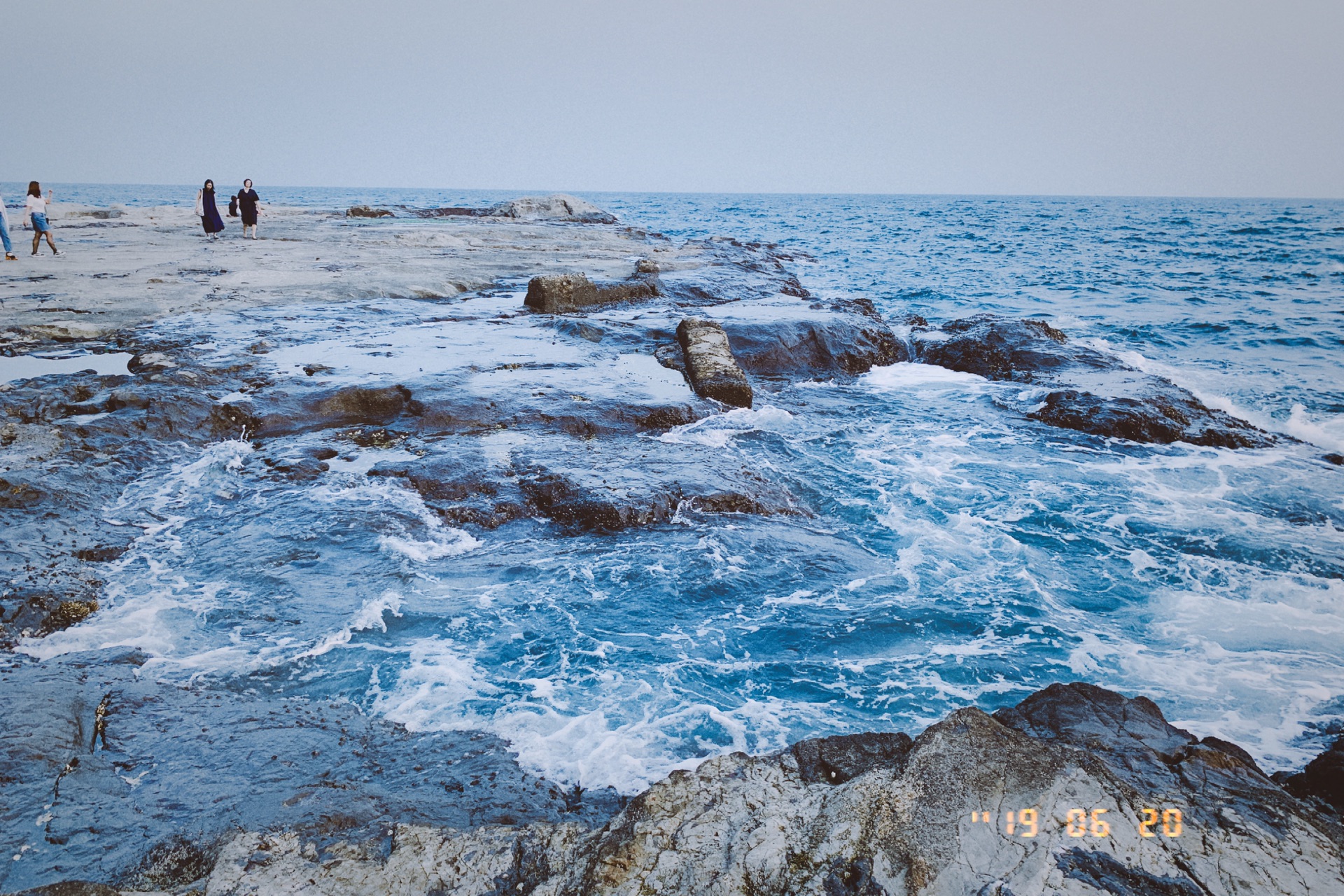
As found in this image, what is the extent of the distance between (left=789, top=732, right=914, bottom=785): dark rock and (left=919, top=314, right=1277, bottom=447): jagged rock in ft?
25.4

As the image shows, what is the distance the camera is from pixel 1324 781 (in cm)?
304

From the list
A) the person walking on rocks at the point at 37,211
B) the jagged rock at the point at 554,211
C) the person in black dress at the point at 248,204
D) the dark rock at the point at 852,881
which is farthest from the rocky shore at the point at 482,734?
the jagged rock at the point at 554,211

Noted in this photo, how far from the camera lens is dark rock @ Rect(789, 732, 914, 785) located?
2.99m

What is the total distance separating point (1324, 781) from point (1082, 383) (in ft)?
29.2

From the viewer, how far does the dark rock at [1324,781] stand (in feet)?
9.75

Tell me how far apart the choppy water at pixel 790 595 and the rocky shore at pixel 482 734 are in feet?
0.85

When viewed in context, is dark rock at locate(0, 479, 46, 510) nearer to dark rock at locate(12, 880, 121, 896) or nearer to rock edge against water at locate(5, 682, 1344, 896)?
rock edge against water at locate(5, 682, 1344, 896)

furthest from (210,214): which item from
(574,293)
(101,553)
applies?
(101,553)

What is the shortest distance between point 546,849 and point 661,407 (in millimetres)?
6218

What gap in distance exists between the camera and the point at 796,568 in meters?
5.86

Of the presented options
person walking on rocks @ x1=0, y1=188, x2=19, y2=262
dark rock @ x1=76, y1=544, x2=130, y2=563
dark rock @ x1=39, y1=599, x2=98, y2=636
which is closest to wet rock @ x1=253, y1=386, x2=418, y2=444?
dark rock @ x1=76, y1=544, x2=130, y2=563

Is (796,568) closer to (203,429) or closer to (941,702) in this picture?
(941,702)

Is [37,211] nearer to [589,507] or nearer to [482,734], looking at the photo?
[589,507]

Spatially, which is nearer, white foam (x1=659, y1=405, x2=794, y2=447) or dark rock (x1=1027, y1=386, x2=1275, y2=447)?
white foam (x1=659, y1=405, x2=794, y2=447)
